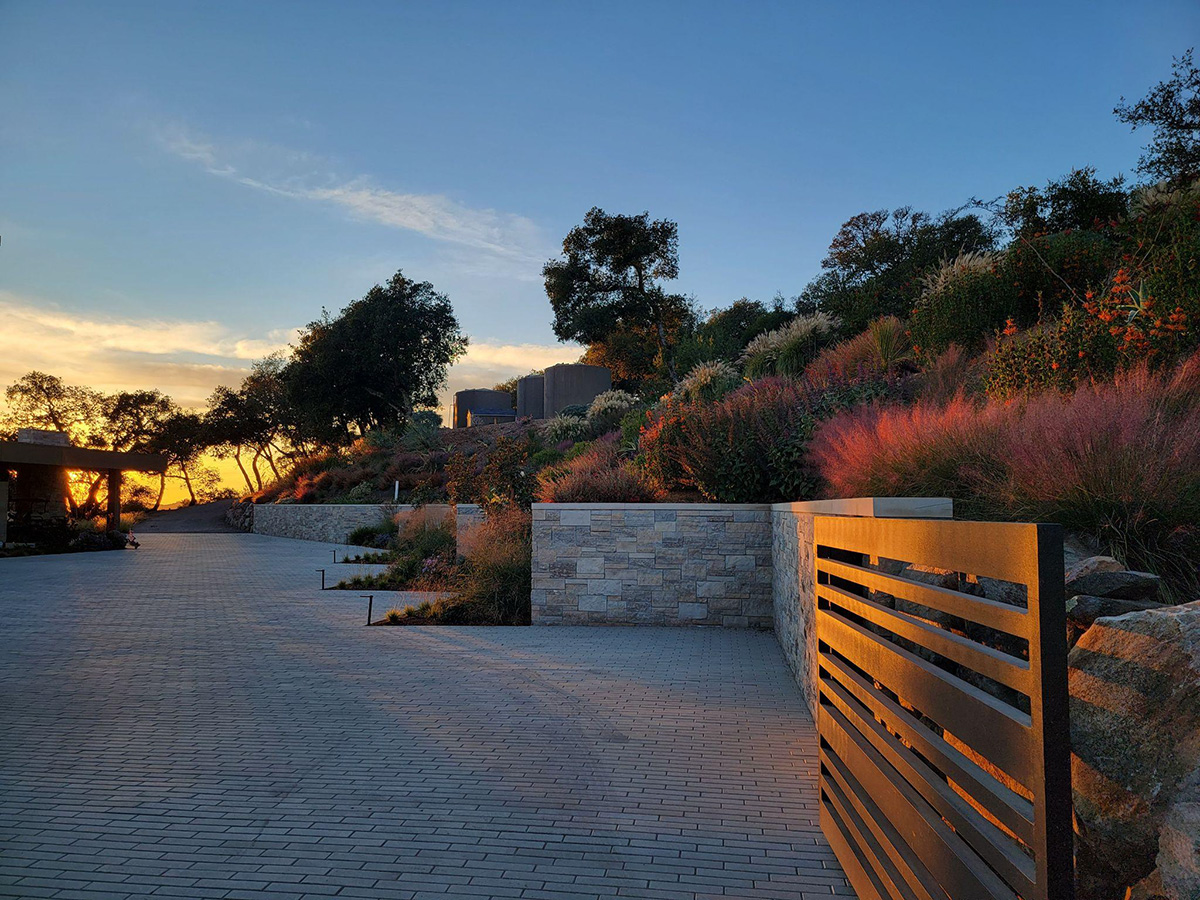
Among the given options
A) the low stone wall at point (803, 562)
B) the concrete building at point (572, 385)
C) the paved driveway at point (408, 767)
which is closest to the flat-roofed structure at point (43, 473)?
the concrete building at point (572, 385)

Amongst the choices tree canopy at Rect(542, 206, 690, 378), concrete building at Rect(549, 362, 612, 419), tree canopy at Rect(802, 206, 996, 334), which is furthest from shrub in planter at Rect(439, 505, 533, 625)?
tree canopy at Rect(542, 206, 690, 378)

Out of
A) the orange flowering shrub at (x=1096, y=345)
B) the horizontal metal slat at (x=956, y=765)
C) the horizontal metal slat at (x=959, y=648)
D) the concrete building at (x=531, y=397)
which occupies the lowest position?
the horizontal metal slat at (x=956, y=765)

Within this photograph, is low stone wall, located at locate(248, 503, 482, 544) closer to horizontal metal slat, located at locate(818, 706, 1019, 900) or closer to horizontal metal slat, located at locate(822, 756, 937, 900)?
horizontal metal slat, located at locate(822, 756, 937, 900)

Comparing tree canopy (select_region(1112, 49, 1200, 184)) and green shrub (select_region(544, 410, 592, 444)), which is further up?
tree canopy (select_region(1112, 49, 1200, 184))

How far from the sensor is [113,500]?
74.9 ft

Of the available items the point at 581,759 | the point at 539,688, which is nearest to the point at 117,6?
the point at 539,688

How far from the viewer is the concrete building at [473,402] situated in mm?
36406

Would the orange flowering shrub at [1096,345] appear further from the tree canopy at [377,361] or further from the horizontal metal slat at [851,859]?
the tree canopy at [377,361]

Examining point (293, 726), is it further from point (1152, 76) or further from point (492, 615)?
point (1152, 76)

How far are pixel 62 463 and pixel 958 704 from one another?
24.3 metres

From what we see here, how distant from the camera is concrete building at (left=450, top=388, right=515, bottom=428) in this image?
119 feet

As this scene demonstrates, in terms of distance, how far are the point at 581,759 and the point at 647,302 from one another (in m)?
27.8

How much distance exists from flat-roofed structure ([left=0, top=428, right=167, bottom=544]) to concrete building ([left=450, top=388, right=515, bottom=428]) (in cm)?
1518

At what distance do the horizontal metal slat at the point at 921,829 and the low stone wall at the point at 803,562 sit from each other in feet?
3.21
